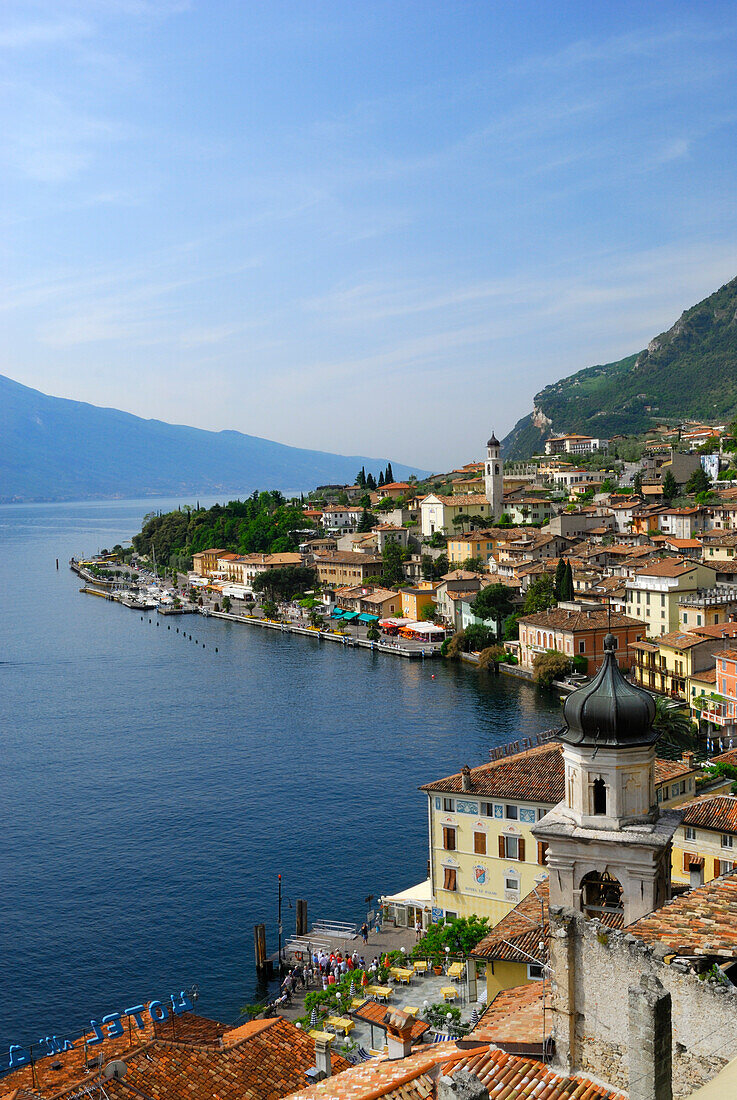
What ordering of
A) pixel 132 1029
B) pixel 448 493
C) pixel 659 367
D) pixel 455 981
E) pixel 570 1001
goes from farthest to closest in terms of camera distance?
pixel 659 367 → pixel 448 493 → pixel 455 981 → pixel 132 1029 → pixel 570 1001

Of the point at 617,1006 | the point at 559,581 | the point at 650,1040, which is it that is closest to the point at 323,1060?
the point at 617,1006

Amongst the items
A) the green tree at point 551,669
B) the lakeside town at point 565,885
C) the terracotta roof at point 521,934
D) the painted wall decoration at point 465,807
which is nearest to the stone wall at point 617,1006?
the lakeside town at point 565,885

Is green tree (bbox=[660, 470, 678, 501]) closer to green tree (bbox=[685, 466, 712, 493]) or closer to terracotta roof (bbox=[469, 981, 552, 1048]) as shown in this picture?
→ green tree (bbox=[685, 466, 712, 493])

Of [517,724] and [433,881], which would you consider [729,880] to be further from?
[517,724]

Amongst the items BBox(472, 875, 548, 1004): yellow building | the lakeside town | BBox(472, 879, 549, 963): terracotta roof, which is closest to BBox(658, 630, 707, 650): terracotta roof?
the lakeside town

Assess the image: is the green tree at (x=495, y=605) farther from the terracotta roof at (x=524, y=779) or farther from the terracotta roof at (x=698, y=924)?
the terracotta roof at (x=698, y=924)

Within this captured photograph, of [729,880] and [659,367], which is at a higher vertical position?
[659,367]

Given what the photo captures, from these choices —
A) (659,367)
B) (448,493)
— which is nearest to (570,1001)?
(448,493)
